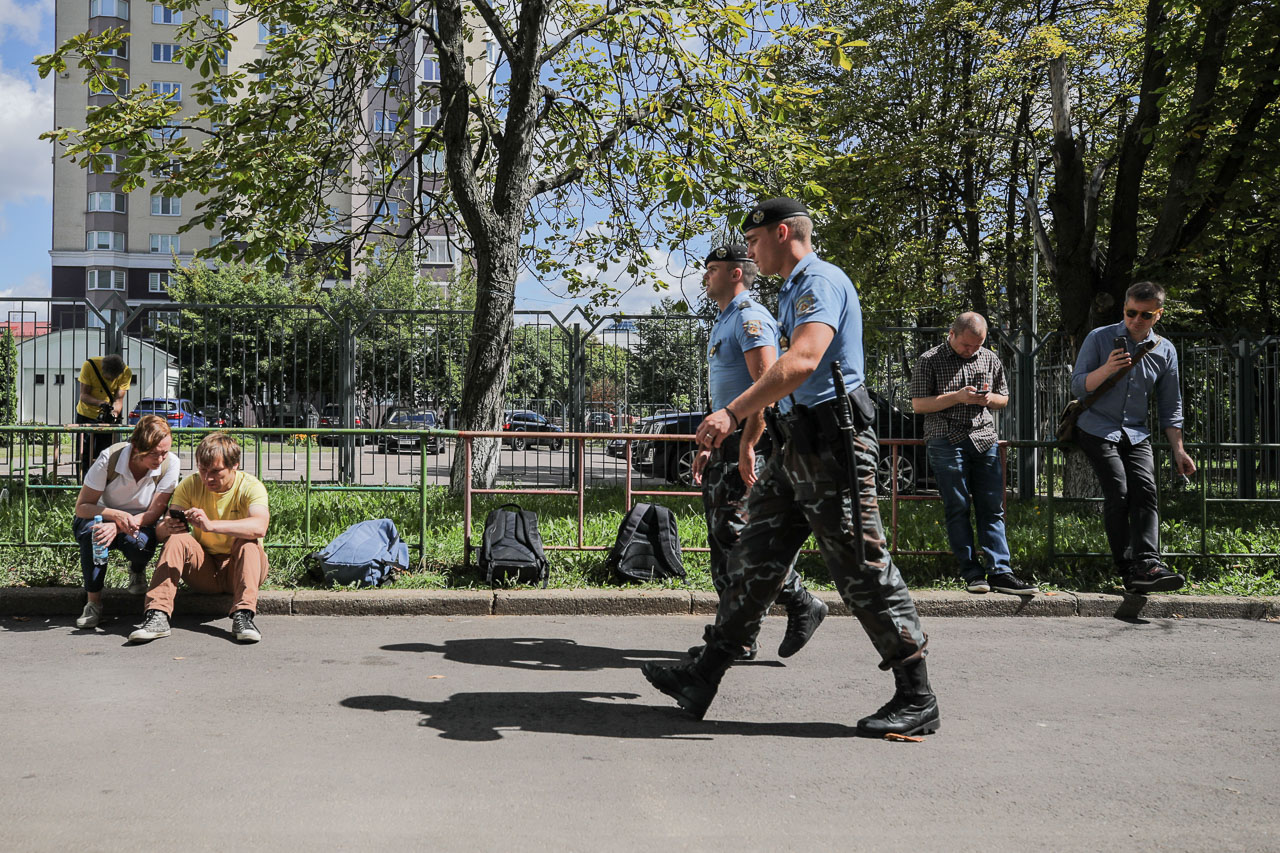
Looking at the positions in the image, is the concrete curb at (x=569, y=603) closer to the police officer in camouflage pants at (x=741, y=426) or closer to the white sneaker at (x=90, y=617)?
the white sneaker at (x=90, y=617)

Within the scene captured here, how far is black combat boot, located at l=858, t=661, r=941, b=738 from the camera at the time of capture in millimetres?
4090

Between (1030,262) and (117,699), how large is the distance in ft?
79.0

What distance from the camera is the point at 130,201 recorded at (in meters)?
64.2

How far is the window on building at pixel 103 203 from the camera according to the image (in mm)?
61938

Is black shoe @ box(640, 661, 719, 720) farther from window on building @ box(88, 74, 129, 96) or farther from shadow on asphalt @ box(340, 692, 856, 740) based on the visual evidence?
window on building @ box(88, 74, 129, 96)

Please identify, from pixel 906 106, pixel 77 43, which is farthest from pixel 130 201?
pixel 77 43

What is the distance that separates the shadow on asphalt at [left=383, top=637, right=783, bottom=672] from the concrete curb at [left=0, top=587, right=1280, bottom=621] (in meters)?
0.77

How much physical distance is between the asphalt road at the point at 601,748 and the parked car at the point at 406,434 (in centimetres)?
204

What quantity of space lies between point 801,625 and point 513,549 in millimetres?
2460

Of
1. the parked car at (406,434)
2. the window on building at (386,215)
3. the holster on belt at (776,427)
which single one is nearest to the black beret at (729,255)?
the holster on belt at (776,427)

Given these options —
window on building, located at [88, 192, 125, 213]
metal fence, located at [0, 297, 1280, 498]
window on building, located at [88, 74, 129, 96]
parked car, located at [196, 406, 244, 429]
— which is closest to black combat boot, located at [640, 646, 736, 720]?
metal fence, located at [0, 297, 1280, 498]

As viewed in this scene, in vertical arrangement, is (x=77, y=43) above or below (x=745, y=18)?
below

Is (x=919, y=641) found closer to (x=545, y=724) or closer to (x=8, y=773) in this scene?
(x=545, y=724)

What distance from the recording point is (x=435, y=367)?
45.2 feet
